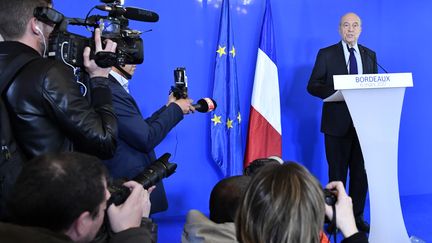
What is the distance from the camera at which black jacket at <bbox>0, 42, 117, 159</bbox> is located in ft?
4.76

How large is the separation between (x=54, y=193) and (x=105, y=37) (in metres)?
0.88

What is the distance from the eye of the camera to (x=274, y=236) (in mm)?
1001

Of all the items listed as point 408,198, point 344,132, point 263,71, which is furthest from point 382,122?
point 408,198

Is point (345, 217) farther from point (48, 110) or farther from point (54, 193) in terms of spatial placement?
point (48, 110)

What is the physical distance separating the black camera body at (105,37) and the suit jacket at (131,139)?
262 mm

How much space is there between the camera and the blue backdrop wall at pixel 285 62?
3740 mm

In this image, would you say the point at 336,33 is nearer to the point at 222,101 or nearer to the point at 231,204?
the point at 222,101

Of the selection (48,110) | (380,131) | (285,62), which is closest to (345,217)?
(48,110)

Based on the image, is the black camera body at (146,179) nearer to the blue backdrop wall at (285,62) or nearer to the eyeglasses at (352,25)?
the blue backdrop wall at (285,62)

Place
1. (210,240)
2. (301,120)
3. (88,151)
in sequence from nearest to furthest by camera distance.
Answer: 1. (210,240)
2. (88,151)
3. (301,120)

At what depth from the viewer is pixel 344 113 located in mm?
3502

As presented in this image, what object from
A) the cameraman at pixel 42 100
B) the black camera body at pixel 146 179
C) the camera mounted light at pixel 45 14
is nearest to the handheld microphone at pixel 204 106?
the black camera body at pixel 146 179

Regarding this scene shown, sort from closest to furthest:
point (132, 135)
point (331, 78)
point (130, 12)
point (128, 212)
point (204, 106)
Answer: point (128, 212) → point (130, 12) → point (132, 135) → point (204, 106) → point (331, 78)

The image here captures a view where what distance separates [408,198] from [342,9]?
5.98ft
